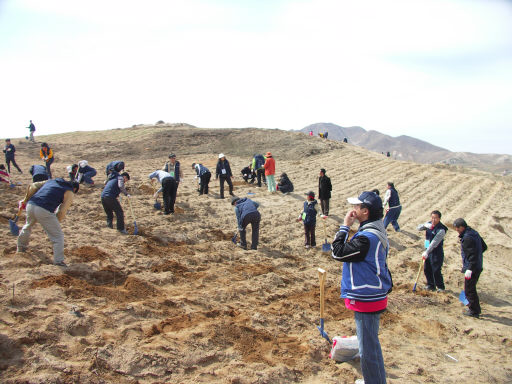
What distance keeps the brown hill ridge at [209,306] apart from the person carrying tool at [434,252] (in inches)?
13.2

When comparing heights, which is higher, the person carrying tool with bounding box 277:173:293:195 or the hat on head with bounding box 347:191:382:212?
the hat on head with bounding box 347:191:382:212

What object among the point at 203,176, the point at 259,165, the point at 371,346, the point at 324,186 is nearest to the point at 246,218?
the point at 324,186

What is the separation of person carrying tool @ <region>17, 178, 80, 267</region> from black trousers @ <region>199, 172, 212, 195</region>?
614 centimetres

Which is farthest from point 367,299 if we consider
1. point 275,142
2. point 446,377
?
point 275,142

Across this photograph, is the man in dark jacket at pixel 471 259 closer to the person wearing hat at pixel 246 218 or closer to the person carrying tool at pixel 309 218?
the person carrying tool at pixel 309 218

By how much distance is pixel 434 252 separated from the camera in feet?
25.5

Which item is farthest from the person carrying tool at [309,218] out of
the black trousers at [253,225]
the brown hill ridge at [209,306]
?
the black trousers at [253,225]

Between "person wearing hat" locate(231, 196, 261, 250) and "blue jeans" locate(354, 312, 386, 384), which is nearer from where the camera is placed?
"blue jeans" locate(354, 312, 386, 384)

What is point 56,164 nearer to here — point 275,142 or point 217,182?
point 217,182

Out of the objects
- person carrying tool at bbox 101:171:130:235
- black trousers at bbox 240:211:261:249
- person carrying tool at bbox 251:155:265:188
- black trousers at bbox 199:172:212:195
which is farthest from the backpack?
person carrying tool at bbox 101:171:130:235

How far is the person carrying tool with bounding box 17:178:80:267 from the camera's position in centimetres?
633

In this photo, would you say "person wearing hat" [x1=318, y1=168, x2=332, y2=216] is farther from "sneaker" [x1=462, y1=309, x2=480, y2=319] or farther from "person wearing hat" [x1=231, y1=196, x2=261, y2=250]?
"sneaker" [x1=462, y1=309, x2=480, y2=319]

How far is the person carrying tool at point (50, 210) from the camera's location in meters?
6.33

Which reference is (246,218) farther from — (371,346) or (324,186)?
(371,346)
